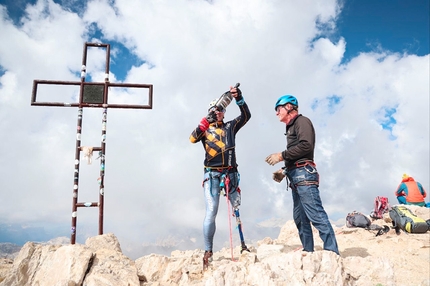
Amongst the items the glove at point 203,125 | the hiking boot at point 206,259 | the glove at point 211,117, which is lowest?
the hiking boot at point 206,259

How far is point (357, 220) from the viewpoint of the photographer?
10.4 meters

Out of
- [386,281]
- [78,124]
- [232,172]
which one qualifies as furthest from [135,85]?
[386,281]

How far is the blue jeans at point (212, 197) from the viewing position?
19.0ft

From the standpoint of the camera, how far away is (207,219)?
5.86 meters

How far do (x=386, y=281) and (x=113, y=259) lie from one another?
14.6ft

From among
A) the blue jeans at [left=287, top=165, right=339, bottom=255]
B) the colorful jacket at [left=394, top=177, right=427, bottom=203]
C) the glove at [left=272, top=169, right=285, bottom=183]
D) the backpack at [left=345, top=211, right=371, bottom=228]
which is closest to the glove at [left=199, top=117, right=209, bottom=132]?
the glove at [left=272, top=169, right=285, bottom=183]

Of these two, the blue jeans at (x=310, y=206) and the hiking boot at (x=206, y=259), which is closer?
the blue jeans at (x=310, y=206)

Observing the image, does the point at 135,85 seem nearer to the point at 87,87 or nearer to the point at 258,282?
the point at 87,87

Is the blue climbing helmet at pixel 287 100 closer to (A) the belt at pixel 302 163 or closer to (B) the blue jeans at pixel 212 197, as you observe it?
(A) the belt at pixel 302 163

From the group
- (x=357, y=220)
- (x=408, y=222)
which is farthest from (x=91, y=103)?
(x=408, y=222)

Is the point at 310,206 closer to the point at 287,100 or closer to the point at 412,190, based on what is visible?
the point at 287,100

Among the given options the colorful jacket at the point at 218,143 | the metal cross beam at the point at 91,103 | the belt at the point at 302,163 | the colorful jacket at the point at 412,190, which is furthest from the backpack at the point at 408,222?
the metal cross beam at the point at 91,103

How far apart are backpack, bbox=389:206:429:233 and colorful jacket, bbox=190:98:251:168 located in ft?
21.5

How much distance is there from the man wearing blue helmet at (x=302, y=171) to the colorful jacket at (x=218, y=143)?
106cm
